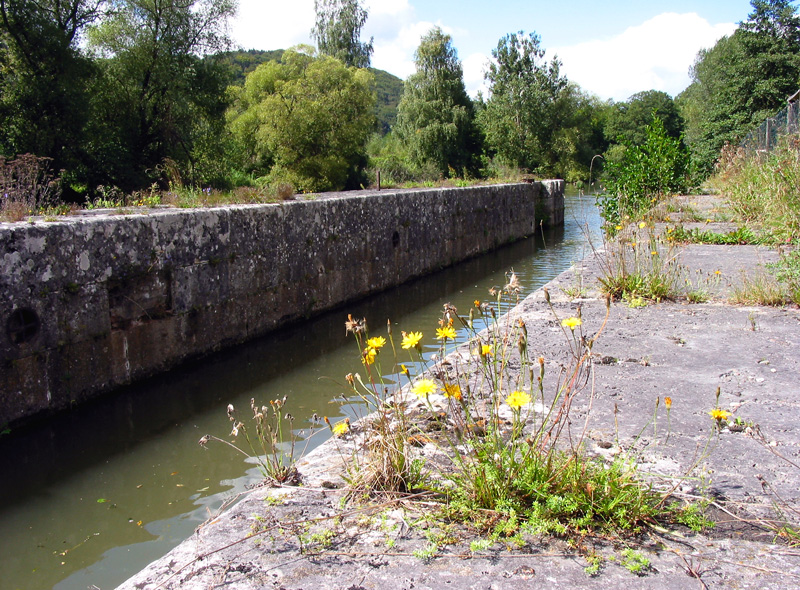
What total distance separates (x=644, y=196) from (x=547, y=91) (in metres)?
35.9

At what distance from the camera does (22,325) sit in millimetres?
5035

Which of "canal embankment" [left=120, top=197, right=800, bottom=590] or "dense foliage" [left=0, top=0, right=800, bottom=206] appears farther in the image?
"dense foliage" [left=0, top=0, right=800, bottom=206]

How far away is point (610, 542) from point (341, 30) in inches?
1716

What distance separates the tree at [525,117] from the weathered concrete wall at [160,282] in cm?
3343

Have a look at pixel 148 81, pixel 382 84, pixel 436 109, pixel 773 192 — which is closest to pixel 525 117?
pixel 436 109

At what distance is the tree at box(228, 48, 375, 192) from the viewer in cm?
2945

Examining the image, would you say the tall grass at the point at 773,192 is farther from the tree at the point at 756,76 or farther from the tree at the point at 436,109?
the tree at the point at 436,109

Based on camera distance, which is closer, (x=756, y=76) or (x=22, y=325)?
(x=22, y=325)

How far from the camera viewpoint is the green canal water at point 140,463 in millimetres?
3463

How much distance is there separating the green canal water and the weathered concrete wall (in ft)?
0.95

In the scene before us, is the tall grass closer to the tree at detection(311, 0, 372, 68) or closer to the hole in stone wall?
the hole in stone wall

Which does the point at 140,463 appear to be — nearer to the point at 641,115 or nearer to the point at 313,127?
the point at 313,127

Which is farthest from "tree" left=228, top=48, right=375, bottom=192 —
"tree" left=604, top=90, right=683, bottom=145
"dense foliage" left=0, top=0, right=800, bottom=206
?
"tree" left=604, top=90, right=683, bottom=145

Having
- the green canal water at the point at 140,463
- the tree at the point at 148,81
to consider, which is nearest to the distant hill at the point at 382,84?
the tree at the point at 148,81
